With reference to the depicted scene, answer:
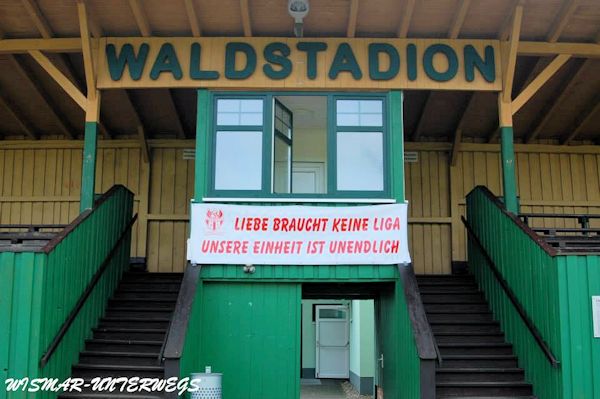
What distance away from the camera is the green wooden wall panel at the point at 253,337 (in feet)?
28.9

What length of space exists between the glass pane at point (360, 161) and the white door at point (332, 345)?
30.8 feet

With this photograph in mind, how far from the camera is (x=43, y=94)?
11227mm

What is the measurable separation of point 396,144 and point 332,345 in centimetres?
995

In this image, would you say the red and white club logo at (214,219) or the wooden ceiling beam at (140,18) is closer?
the wooden ceiling beam at (140,18)

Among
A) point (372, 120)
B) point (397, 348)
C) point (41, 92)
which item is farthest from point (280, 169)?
point (41, 92)

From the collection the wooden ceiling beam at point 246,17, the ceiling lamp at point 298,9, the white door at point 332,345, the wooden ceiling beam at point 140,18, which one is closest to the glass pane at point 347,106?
the ceiling lamp at point 298,9

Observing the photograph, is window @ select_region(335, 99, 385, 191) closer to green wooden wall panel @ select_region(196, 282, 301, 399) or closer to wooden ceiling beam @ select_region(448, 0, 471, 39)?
wooden ceiling beam @ select_region(448, 0, 471, 39)

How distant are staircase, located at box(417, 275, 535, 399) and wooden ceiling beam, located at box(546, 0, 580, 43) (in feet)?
12.7

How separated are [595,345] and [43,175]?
973cm

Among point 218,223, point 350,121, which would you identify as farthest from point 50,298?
point 350,121

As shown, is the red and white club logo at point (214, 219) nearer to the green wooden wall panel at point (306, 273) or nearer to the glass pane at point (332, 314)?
the green wooden wall panel at point (306, 273)

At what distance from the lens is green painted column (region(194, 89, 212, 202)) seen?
9.15 m

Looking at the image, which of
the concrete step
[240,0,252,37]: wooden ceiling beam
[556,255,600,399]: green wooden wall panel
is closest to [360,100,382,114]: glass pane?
[240,0,252,37]: wooden ceiling beam

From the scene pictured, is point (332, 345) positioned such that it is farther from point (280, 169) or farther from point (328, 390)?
point (280, 169)
